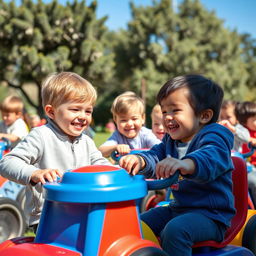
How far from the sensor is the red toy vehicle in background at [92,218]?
1.64 meters

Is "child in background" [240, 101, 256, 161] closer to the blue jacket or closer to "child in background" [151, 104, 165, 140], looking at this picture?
"child in background" [151, 104, 165, 140]

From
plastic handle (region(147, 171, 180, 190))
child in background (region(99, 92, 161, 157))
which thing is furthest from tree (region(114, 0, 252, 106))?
plastic handle (region(147, 171, 180, 190))

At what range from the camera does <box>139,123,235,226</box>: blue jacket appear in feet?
6.27

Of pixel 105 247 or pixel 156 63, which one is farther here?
pixel 156 63

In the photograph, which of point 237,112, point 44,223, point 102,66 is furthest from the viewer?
point 102,66

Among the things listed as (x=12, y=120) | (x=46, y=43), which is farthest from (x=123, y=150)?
(x=46, y=43)

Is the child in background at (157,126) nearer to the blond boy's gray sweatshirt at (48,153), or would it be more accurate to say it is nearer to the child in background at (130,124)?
the child in background at (130,124)

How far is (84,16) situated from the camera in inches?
1038

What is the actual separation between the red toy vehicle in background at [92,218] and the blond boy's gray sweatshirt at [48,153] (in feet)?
1.82

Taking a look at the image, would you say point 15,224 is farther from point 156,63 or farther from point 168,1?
point 168,1

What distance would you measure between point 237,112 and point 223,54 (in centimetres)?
2749

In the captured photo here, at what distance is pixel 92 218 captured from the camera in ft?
5.44

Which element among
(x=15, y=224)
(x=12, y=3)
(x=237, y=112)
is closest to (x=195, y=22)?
(x=12, y=3)

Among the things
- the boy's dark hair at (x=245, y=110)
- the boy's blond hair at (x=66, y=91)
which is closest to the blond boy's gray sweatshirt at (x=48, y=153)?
the boy's blond hair at (x=66, y=91)
